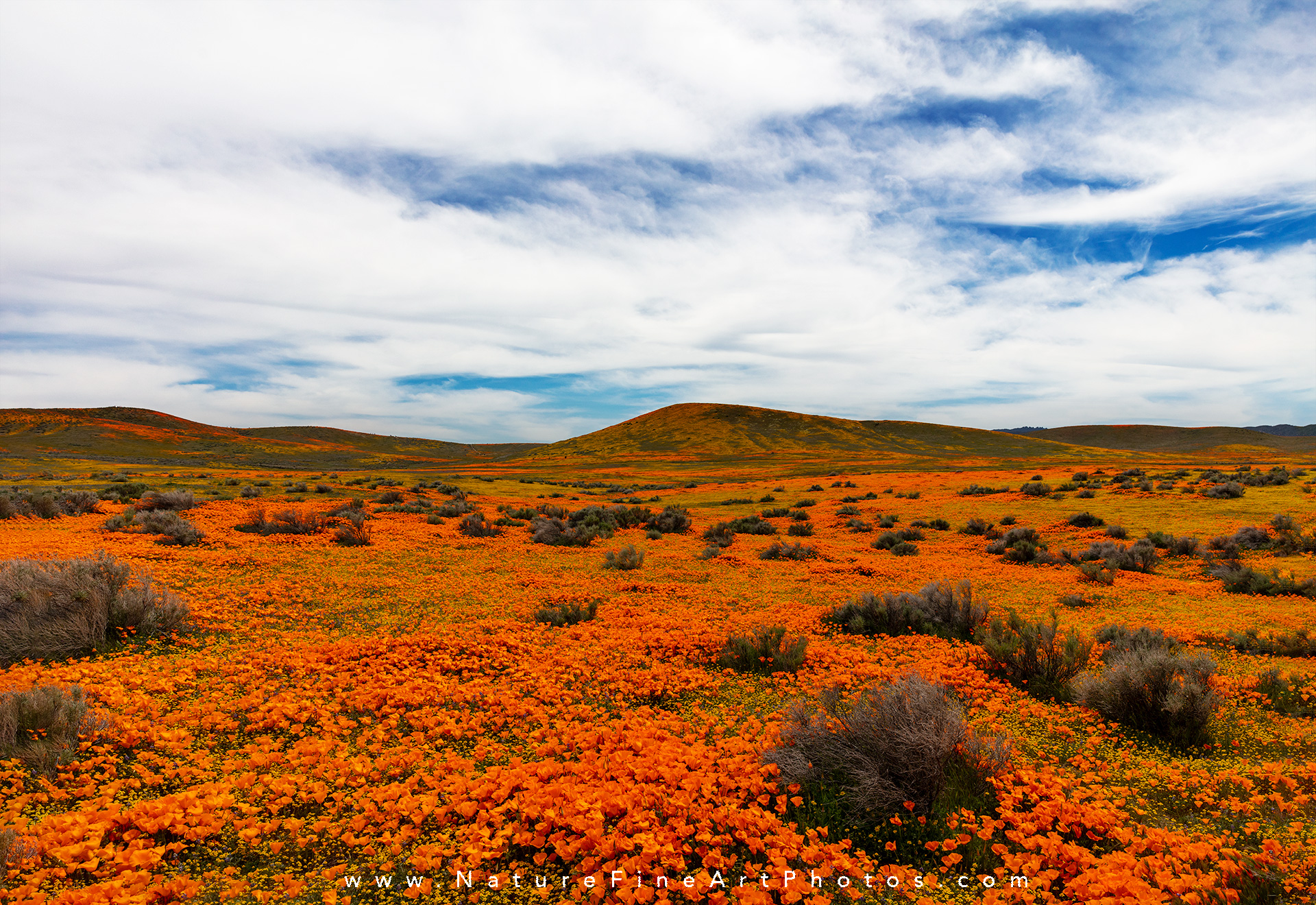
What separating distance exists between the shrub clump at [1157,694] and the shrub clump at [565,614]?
24.0 feet

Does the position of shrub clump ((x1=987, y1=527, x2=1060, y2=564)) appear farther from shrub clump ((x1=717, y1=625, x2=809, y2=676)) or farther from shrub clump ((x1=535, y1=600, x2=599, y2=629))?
shrub clump ((x1=535, y1=600, x2=599, y2=629))

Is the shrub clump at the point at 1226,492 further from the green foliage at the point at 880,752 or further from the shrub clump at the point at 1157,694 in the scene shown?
the green foliage at the point at 880,752

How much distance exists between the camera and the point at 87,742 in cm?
509

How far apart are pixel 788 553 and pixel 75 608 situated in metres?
15.3

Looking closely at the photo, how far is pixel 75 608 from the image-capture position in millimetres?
7859

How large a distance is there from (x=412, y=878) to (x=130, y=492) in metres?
32.3

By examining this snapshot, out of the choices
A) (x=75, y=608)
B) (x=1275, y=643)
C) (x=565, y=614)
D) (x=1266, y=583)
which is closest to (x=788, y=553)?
(x=565, y=614)

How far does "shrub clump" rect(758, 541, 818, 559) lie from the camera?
1722 cm

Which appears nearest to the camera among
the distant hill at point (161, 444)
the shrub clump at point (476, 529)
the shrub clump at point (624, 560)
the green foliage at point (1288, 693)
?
the green foliage at point (1288, 693)

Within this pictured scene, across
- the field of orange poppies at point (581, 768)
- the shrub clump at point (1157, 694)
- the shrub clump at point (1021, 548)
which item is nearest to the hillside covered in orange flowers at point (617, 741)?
the field of orange poppies at point (581, 768)

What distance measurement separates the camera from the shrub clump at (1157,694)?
19.6 ft

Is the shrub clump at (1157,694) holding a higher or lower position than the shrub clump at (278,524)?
lower

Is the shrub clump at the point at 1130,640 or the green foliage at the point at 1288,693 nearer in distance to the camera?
the green foliage at the point at 1288,693

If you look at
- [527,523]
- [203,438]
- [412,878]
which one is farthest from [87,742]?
[203,438]
